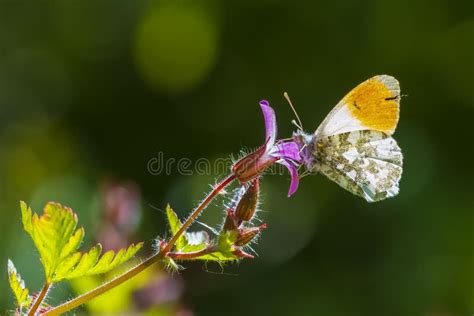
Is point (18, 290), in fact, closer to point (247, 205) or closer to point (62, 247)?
point (62, 247)

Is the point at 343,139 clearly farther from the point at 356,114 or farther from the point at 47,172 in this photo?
the point at 47,172

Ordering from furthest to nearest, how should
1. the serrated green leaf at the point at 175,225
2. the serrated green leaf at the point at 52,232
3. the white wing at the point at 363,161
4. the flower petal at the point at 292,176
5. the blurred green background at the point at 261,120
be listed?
1. the blurred green background at the point at 261,120
2. the white wing at the point at 363,161
3. the flower petal at the point at 292,176
4. the serrated green leaf at the point at 175,225
5. the serrated green leaf at the point at 52,232

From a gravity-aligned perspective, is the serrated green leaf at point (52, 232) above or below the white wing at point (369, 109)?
above

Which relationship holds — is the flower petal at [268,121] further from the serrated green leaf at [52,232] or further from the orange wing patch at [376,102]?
the serrated green leaf at [52,232]

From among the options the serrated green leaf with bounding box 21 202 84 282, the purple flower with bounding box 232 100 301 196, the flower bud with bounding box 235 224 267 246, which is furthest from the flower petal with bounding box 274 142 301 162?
the serrated green leaf with bounding box 21 202 84 282

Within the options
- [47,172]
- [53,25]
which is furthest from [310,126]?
[53,25]

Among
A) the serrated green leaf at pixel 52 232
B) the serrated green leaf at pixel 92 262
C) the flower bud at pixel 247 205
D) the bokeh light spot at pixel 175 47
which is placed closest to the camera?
the serrated green leaf at pixel 52 232

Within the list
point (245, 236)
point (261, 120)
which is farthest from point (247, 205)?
point (261, 120)

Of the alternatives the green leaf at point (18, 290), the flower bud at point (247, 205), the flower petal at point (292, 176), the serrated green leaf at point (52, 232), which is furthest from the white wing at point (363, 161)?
the green leaf at point (18, 290)

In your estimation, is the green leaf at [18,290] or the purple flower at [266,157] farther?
the purple flower at [266,157]
